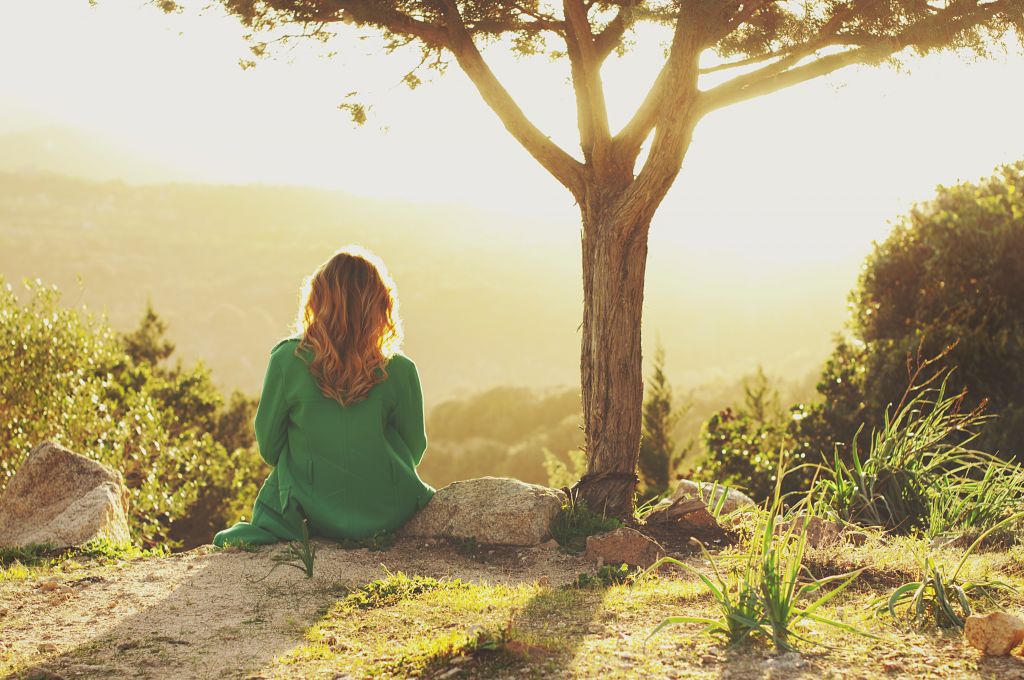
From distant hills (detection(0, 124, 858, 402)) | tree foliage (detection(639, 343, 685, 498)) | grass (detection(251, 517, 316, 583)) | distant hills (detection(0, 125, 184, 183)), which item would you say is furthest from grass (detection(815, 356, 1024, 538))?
distant hills (detection(0, 125, 184, 183))

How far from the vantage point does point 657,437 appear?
14125 millimetres

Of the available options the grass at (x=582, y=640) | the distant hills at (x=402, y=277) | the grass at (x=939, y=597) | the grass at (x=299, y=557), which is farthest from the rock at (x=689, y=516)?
the distant hills at (x=402, y=277)

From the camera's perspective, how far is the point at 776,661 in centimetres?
319

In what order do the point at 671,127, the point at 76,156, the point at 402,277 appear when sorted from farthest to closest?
the point at 76,156, the point at 402,277, the point at 671,127

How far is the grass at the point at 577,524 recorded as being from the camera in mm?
5871

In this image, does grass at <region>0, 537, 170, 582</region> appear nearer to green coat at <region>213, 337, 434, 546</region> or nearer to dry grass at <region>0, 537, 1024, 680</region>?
dry grass at <region>0, 537, 1024, 680</region>

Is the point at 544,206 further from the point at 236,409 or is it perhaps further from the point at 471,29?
the point at 471,29

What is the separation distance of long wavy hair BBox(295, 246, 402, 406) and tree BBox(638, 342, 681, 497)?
29.2 feet

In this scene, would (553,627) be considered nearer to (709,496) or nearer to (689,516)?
(689,516)

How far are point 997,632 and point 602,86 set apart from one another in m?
5.03

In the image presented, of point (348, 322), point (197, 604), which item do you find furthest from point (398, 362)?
point (197, 604)

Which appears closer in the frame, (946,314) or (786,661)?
(786,661)

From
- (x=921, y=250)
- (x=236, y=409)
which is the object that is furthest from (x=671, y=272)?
(x=921, y=250)

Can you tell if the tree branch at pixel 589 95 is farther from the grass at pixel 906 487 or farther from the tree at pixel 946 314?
the tree at pixel 946 314
